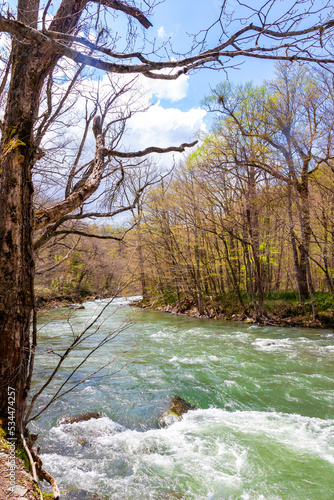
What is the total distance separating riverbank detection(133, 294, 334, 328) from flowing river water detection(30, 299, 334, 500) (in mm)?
3860

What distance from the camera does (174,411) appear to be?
538 cm

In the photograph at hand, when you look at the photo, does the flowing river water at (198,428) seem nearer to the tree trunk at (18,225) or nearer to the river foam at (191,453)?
the river foam at (191,453)

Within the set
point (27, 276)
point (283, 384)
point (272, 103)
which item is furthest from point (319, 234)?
point (27, 276)

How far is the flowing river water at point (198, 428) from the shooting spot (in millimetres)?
3502

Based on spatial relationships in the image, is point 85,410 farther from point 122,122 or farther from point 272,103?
point 272,103

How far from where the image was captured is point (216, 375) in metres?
7.27

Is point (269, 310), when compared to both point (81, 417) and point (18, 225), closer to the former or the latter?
point (81, 417)

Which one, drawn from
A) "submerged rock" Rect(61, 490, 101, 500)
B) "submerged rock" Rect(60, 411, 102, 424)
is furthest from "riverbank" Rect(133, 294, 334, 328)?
"submerged rock" Rect(61, 490, 101, 500)

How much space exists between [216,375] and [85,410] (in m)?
3.26

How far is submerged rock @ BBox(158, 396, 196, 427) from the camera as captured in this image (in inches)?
201

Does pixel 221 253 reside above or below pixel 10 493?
above

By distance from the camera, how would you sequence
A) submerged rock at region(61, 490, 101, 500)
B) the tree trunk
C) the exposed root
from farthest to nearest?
submerged rock at region(61, 490, 101, 500) → the tree trunk → the exposed root

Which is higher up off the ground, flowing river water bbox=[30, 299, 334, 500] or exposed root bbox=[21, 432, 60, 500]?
exposed root bbox=[21, 432, 60, 500]

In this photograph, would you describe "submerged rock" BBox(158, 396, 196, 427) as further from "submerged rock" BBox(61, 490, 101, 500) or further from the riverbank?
the riverbank
